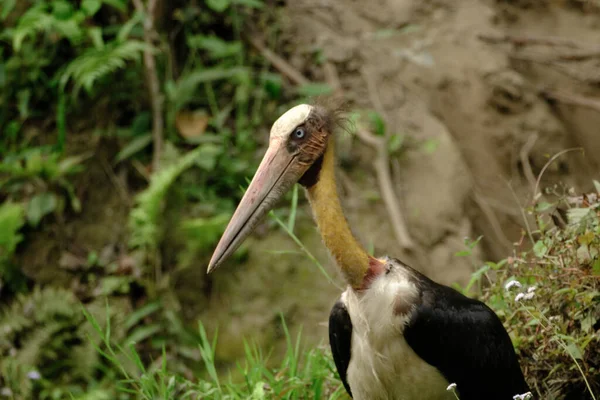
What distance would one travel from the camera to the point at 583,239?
314cm

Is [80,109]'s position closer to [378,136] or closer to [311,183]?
[378,136]

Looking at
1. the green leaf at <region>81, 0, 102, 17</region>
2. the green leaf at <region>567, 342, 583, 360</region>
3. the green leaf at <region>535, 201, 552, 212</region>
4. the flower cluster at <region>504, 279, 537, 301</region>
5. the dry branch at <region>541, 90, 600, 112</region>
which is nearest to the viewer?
the flower cluster at <region>504, 279, 537, 301</region>

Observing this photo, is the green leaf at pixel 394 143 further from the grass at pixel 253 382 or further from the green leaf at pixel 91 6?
the grass at pixel 253 382

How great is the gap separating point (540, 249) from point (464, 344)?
52cm

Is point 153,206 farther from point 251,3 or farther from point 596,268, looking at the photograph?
point 596,268

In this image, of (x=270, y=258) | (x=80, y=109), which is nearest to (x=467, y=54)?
(x=270, y=258)

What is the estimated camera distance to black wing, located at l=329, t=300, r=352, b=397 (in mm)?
3283

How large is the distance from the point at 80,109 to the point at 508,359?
3867mm

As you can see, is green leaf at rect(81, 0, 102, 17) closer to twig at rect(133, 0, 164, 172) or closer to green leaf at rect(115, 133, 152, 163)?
twig at rect(133, 0, 164, 172)

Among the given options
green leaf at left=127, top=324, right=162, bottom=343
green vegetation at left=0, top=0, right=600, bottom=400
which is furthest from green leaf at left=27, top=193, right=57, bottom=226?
green leaf at left=127, top=324, right=162, bottom=343

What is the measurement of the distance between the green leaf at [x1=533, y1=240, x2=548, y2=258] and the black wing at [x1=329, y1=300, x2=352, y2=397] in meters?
0.76

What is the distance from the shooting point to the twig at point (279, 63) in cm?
635

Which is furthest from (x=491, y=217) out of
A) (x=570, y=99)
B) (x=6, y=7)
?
(x=6, y=7)

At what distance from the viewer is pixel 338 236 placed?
3.10m
